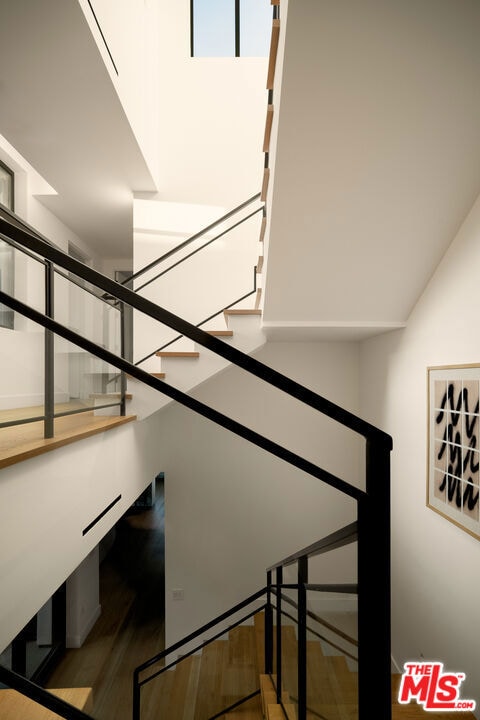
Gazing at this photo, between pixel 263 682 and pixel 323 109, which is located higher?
pixel 323 109

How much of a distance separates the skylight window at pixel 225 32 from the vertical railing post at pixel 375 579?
527 centimetres

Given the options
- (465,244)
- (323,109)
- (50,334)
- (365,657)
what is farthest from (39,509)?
(465,244)

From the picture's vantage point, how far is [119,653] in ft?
16.5

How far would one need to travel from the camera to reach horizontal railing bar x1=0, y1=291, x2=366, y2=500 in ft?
2.47

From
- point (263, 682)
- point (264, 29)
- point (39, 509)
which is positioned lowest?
point (263, 682)

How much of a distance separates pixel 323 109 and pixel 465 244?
1.26m

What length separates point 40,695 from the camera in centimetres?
86

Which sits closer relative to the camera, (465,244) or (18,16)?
(18,16)

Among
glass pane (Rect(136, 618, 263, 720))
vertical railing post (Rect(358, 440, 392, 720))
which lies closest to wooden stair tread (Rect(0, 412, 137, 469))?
vertical railing post (Rect(358, 440, 392, 720))

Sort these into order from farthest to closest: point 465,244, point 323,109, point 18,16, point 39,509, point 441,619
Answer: point 441,619, point 465,244, point 18,16, point 323,109, point 39,509

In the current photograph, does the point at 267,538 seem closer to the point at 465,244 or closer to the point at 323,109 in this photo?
the point at 465,244

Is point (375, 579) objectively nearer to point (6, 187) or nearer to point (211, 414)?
point (211, 414)

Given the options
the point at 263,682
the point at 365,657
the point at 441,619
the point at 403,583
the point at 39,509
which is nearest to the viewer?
the point at 365,657

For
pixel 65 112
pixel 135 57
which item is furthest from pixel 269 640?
pixel 135 57
